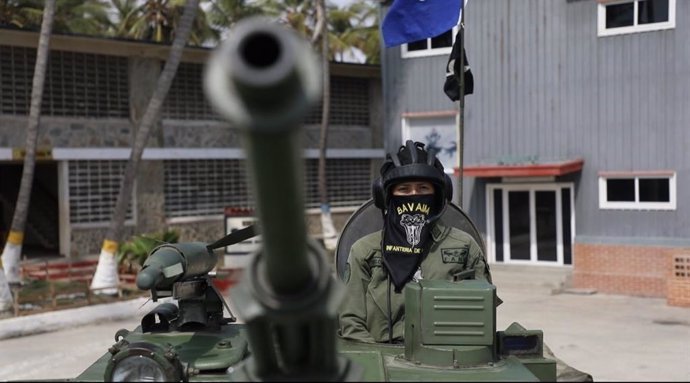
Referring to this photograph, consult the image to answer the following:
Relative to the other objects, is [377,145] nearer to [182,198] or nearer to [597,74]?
[182,198]

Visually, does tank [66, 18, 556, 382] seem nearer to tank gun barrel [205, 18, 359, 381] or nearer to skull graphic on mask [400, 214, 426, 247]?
tank gun barrel [205, 18, 359, 381]

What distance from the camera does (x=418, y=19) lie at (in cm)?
1229

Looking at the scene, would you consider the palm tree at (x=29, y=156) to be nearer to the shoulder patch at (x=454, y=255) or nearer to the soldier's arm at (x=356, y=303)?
the soldier's arm at (x=356, y=303)

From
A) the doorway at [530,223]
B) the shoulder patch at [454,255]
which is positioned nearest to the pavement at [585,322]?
the doorway at [530,223]

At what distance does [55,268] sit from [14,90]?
4689 mm

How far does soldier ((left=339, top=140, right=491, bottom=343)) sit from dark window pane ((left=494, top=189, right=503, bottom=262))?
1336 centimetres


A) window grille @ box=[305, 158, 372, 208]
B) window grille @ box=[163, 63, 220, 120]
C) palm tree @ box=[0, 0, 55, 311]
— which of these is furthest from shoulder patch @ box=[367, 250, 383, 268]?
window grille @ box=[305, 158, 372, 208]

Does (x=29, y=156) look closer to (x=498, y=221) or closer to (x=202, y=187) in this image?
(x=202, y=187)

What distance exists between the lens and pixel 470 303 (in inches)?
179

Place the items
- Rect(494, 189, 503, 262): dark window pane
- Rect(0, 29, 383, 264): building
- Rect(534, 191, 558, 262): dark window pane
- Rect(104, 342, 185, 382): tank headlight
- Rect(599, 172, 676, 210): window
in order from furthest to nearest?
Rect(0, 29, 383, 264): building, Rect(494, 189, 503, 262): dark window pane, Rect(534, 191, 558, 262): dark window pane, Rect(599, 172, 676, 210): window, Rect(104, 342, 185, 382): tank headlight

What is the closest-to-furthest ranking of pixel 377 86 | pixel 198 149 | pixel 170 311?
pixel 170 311, pixel 198 149, pixel 377 86

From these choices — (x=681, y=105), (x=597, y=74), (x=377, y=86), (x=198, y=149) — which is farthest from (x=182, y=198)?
(x=681, y=105)

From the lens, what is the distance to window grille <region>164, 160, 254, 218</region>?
22.9 m

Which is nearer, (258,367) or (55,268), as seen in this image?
(258,367)
